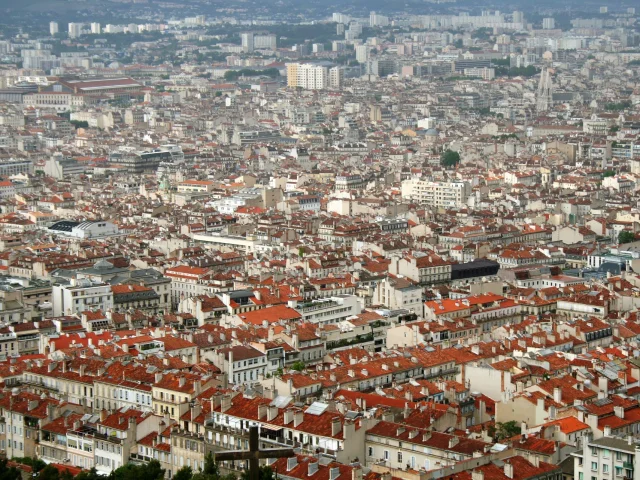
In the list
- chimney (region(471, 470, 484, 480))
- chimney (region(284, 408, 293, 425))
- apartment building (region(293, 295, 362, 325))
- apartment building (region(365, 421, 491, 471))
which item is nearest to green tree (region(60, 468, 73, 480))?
chimney (region(284, 408, 293, 425))

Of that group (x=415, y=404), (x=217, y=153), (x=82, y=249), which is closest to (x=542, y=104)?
(x=217, y=153)

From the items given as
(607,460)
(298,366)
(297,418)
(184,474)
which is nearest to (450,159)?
(298,366)

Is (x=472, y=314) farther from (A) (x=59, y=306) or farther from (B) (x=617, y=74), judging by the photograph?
(B) (x=617, y=74)

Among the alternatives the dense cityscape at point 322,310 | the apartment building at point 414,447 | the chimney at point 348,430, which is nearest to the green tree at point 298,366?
the dense cityscape at point 322,310

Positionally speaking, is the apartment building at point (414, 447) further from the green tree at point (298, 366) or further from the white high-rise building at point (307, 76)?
the white high-rise building at point (307, 76)

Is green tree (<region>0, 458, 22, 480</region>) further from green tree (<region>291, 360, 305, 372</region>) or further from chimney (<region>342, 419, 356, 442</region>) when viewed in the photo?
green tree (<region>291, 360, 305, 372</region>)
